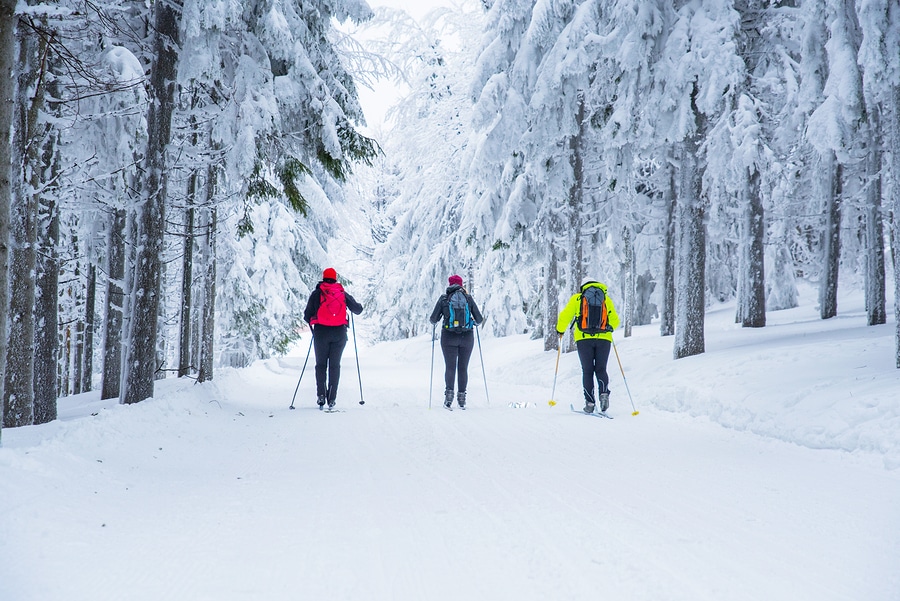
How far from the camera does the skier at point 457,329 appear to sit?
32.2ft

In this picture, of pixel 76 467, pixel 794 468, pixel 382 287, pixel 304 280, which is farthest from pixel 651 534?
pixel 382 287

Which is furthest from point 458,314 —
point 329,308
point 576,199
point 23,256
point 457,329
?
point 576,199

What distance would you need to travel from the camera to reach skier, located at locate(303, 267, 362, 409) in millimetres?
9727

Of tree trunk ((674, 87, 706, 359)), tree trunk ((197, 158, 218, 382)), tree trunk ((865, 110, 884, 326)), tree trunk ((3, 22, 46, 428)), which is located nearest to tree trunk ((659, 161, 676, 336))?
tree trunk ((865, 110, 884, 326))

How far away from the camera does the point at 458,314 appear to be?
9836 millimetres

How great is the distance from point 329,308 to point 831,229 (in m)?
14.3

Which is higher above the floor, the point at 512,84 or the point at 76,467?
the point at 512,84

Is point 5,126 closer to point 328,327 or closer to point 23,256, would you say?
point 23,256

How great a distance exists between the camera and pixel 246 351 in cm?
2439

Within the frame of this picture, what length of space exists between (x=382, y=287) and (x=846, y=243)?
21.5m

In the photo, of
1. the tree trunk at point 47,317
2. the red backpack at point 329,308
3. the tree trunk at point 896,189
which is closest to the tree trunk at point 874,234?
the tree trunk at point 896,189

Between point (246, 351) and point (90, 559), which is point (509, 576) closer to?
point (90, 559)

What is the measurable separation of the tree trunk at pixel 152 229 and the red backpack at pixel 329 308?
2495 mm

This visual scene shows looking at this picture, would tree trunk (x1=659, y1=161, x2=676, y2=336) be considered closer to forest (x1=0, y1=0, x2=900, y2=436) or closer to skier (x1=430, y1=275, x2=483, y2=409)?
forest (x1=0, y1=0, x2=900, y2=436)
